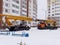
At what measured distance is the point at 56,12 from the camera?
55.4 metres

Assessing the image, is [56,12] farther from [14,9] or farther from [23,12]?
[14,9]

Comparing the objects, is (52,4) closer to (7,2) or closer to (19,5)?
(19,5)

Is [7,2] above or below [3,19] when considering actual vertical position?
above

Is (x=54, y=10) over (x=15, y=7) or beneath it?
beneath

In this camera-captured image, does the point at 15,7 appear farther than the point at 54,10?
No

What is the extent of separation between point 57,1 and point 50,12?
6236 millimetres

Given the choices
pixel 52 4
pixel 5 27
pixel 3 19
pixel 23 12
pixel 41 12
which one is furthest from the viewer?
pixel 52 4

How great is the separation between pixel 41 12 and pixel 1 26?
49.3 ft

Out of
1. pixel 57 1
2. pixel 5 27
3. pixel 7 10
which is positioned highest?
pixel 57 1

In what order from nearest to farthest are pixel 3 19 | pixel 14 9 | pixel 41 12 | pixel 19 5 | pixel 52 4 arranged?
pixel 3 19
pixel 41 12
pixel 14 9
pixel 19 5
pixel 52 4

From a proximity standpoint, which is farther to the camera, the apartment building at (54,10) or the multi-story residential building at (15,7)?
the apartment building at (54,10)

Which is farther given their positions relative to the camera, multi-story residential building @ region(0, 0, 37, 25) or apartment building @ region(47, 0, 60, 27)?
apartment building @ region(47, 0, 60, 27)

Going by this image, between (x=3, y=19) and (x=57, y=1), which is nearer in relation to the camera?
(x=3, y=19)

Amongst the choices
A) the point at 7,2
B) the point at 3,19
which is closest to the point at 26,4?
the point at 7,2
